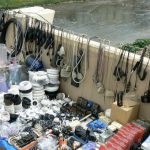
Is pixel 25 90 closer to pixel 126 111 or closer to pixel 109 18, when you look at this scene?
pixel 126 111

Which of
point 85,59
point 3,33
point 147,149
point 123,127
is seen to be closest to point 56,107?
point 85,59

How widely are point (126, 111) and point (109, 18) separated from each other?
11224mm

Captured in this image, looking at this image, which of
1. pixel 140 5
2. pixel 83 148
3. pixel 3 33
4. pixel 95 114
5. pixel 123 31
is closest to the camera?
pixel 83 148

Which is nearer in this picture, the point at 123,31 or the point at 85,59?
the point at 85,59

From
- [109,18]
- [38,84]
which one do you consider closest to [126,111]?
[38,84]

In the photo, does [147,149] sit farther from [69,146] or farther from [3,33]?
[3,33]

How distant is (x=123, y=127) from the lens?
4.18 metres

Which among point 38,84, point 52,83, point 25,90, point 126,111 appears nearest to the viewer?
point 126,111

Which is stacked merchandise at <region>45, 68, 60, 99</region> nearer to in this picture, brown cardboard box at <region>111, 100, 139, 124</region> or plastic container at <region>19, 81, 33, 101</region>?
plastic container at <region>19, 81, 33, 101</region>

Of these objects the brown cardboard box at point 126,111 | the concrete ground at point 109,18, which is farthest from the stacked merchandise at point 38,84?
the concrete ground at point 109,18

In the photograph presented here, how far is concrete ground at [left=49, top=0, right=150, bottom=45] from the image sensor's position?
12273 millimetres

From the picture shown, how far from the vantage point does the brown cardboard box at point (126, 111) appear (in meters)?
4.34

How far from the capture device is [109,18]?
15.0m

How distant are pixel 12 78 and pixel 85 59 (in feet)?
5.37
